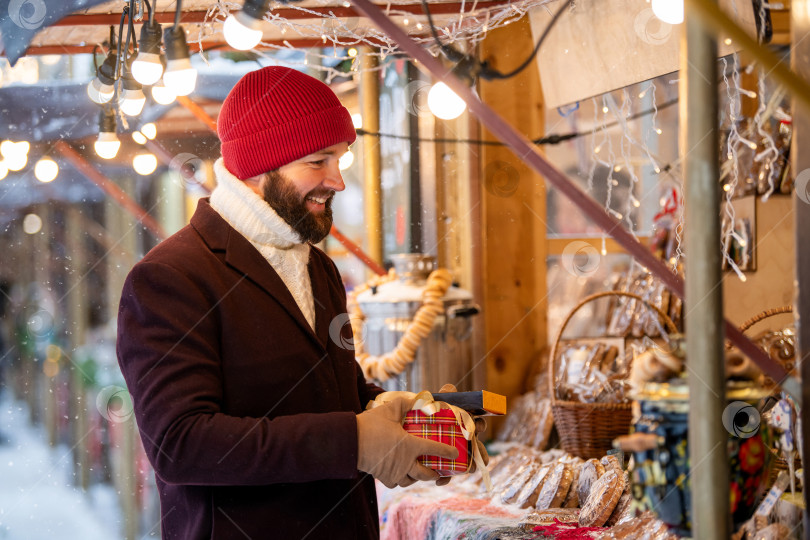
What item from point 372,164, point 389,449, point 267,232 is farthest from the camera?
point 372,164

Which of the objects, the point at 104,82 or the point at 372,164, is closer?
the point at 104,82

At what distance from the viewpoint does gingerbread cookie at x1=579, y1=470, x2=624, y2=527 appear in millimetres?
2016

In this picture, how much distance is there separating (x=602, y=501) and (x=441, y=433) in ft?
2.24

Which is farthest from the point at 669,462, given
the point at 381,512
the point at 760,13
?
the point at 381,512

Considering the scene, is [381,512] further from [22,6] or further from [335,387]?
[22,6]

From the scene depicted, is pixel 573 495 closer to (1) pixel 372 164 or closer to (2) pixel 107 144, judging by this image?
(2) pixel 107 144

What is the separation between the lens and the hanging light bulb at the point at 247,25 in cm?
183

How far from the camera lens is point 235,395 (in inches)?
59.1

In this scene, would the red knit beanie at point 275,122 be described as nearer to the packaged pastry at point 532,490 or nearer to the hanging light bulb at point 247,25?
the hanging light bulb at point 247,25

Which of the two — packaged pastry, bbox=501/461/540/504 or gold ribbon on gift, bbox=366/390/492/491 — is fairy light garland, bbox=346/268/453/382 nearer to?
packaged pastry, bbox=501/461/540/504

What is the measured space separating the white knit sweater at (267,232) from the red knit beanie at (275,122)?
0.21 ft

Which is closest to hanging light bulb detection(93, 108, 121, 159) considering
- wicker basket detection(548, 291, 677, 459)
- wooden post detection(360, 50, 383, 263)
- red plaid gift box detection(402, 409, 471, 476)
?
wooden post detection(360, 50, 383, 263)

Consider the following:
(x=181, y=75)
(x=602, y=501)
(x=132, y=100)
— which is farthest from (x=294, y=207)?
(x=132, y=100)

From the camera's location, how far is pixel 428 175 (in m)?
3.74
